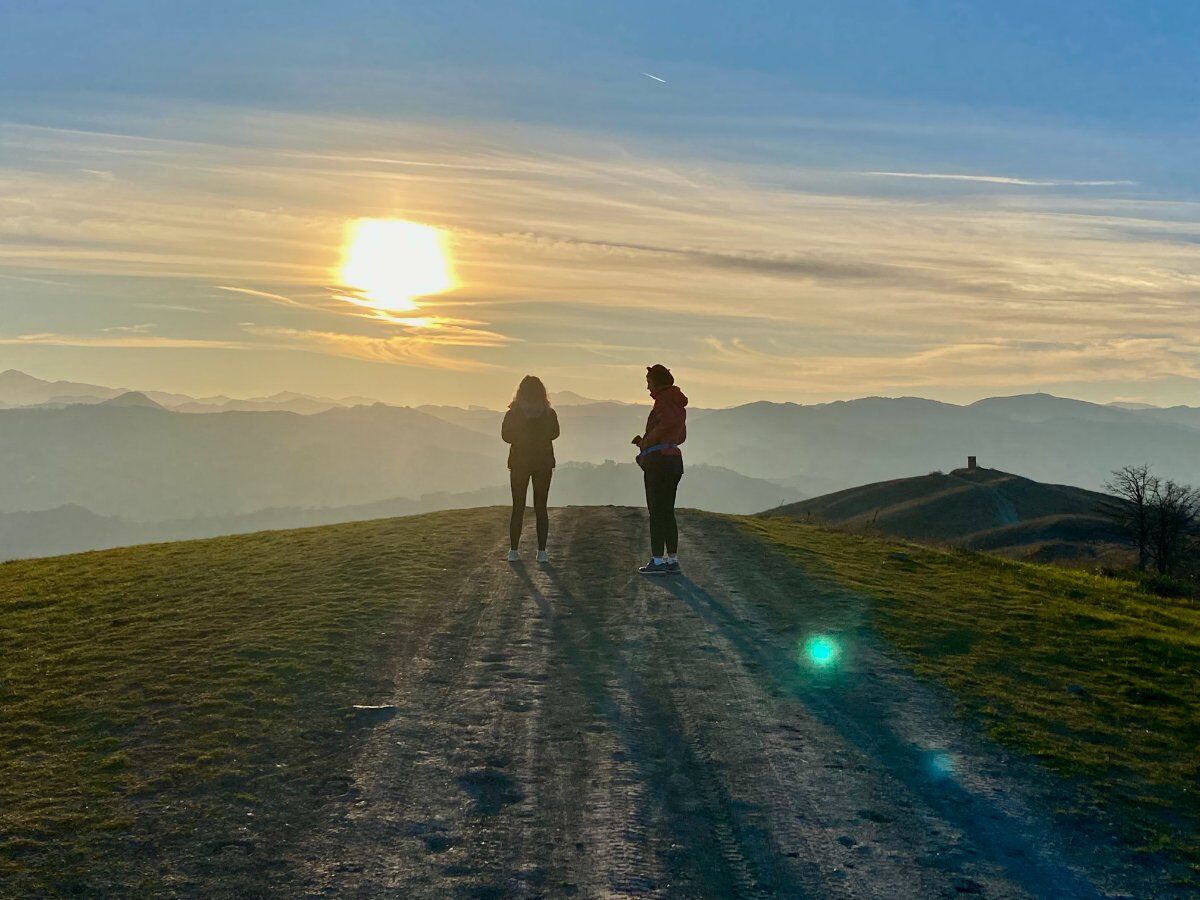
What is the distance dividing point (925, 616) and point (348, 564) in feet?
28.9

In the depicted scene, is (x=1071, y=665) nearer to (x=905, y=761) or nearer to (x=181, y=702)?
(x=905, y=761)

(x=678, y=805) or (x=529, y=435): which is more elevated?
(x=529, y=435)

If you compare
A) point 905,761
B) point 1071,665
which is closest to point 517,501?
point 1071,665

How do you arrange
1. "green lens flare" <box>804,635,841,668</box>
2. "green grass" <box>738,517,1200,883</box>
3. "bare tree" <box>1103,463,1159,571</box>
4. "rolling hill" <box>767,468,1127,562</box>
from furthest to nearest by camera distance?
"rolling hill" <box>767,468,1127,562</box> < "bare tree" <box>1103,463,1159,571</box> < "green lens flare" <box>804,635,841,668</box> < "green grass" <box>738,517,1200,883</box>

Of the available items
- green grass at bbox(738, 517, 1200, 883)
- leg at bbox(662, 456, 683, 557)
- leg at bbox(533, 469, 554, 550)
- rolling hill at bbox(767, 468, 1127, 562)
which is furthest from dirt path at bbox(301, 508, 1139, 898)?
rolling hill at bbox(767, 468, 1127, 562)

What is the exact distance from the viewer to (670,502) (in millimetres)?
14695

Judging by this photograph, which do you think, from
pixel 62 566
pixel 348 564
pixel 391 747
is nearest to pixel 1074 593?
pixel 348 564

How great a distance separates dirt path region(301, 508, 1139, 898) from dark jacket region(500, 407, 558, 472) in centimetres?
478

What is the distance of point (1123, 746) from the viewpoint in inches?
312

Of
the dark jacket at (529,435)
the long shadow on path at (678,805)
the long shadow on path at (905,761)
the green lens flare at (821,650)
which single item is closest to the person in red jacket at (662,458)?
the dark jacket at (529,435)

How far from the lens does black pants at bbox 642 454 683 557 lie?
47.7ft

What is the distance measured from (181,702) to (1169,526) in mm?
34652

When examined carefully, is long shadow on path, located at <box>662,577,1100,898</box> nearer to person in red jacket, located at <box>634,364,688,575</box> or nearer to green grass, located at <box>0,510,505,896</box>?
person in red jacket, located at <box>634,364,688,575</box>

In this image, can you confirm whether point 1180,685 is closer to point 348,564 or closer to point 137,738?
point 137,738
